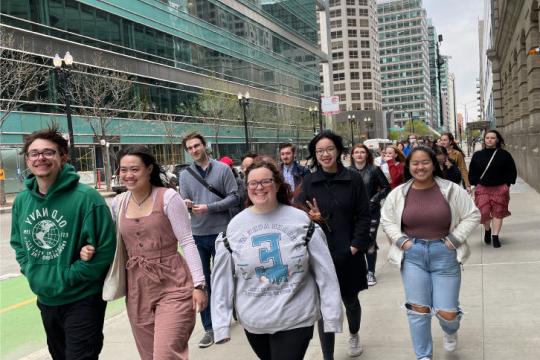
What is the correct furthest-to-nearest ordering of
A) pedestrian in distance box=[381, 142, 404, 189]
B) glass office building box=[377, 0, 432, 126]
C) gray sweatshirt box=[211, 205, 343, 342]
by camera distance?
1. glass office building box=[377, 0, 432, 126]
2. pedestrian in distance box=[381, 142, 404, 189]
3. gray sweatshirt box=[211, 205, 343, 342]

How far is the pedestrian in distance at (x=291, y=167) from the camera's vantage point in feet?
25.6

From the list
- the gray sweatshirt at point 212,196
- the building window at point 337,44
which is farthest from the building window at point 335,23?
the gray sweatshirt at point 212,196

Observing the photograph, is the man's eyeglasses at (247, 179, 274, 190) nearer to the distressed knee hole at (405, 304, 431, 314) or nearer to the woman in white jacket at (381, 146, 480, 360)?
the woman in white jacket at (381, 146, 480, 360)

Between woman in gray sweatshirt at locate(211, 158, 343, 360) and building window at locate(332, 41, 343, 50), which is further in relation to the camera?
building window at locate(332, 41, 343, 50)

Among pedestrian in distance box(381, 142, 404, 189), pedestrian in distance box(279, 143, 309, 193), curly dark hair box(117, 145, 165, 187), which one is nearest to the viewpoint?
curly dark hair box(117, 145, 165, 187)

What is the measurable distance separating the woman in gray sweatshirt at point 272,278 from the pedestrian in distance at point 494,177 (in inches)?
254

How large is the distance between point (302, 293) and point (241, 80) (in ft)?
187

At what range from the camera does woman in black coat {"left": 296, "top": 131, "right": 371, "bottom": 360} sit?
4348 millimetres

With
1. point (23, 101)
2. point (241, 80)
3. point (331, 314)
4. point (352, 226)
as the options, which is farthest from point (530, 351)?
point (241, 80)

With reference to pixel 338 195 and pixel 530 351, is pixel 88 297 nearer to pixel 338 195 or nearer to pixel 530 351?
pixel 338 195

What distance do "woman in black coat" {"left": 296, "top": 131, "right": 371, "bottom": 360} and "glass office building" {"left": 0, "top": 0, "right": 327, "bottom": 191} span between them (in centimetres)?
3004

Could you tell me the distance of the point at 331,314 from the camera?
3.12 m

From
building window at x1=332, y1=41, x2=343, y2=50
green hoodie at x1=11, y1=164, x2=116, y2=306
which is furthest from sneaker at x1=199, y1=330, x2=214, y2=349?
building window at x1=332, y1=41, x2=343, y2=50

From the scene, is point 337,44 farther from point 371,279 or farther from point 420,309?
point 420,309
